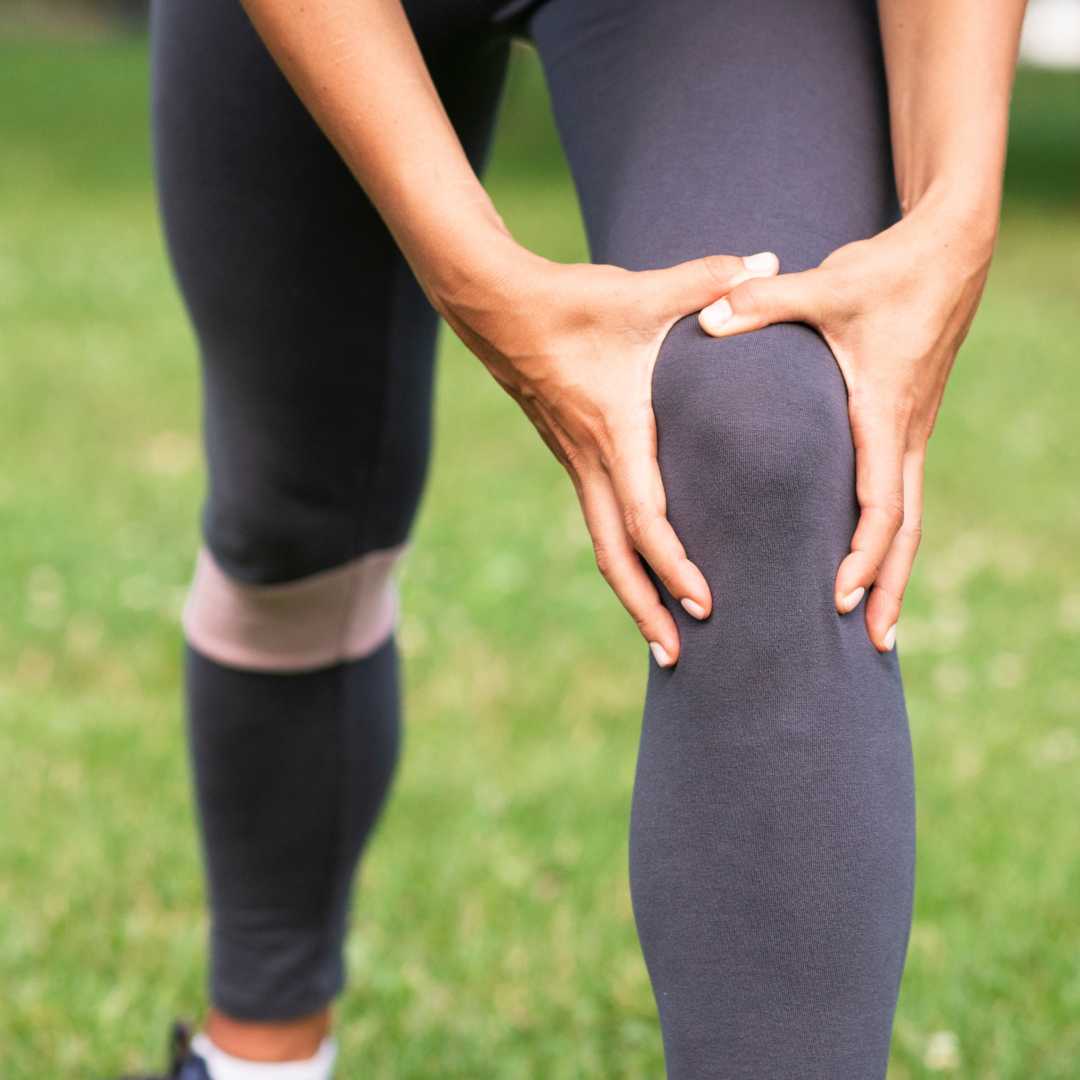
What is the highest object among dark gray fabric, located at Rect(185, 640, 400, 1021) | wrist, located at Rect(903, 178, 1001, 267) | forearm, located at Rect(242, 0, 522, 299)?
forearm, located at Rect(242, 0, 522, 299)

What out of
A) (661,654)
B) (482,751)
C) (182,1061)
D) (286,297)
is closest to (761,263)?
(661,654)

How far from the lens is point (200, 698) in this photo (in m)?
1.62

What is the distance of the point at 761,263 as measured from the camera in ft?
3.07

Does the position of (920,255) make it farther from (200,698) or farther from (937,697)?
(937,697)

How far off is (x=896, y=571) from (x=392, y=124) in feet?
1.32

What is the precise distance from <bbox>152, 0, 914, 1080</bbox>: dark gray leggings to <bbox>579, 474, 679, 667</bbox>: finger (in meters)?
0.01

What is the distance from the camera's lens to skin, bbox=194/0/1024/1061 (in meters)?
0.90

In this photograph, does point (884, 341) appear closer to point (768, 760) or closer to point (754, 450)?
point (754, 450)

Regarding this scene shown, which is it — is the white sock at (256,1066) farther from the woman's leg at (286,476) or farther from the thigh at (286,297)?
the thigh at (286,297)

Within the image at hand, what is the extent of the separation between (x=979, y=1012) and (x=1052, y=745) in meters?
0.99

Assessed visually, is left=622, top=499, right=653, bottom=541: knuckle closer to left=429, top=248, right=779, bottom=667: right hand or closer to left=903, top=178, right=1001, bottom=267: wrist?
left=429, top=248, right=779, bottom=667: right hand

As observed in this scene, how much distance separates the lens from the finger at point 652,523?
34.3 inches

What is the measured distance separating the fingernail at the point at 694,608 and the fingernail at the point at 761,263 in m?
0.20

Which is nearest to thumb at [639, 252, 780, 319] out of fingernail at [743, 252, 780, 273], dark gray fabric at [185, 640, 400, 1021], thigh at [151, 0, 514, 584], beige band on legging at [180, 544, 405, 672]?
fingernail at [743, 252, 780, 273]
